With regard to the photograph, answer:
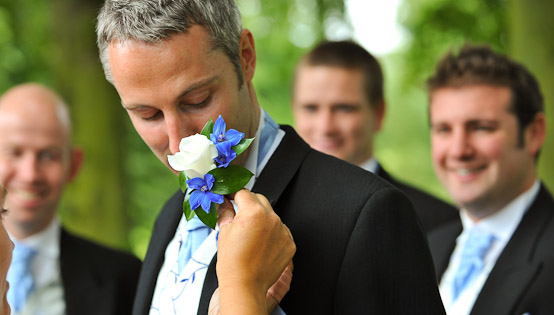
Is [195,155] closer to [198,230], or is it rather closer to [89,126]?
[198,230]

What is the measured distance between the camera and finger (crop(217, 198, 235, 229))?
225 centimetres

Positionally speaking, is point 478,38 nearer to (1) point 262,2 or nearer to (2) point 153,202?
(1) point 262,2

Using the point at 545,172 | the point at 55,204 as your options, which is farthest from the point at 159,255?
the point at 545,172

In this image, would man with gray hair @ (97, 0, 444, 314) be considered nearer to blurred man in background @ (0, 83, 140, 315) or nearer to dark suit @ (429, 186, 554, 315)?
dark suit @ (429, 186, 554, 315)

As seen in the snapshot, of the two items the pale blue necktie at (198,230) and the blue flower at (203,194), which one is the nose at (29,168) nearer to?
the pale blue necktie at (198,230)

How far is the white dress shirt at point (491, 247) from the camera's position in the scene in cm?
413

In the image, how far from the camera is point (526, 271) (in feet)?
12.7

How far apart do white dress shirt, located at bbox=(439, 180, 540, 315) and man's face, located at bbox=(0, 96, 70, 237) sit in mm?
2852

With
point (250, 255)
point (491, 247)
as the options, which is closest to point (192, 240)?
point (250, 255)

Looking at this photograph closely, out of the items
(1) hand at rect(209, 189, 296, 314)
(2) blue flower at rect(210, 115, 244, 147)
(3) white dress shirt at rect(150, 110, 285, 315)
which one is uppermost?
(2) blue flower at rect(210, 115, 244, 147)

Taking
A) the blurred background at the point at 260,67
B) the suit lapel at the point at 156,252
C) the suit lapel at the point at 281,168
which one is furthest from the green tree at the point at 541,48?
the suit lapel at the point at 281,168

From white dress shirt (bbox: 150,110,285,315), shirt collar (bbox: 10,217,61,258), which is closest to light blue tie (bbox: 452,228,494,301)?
white dress shirt (bbox: 150,110,285,315)

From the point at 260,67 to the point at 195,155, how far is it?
1332cm

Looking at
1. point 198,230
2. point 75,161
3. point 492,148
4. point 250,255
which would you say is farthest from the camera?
point 75,161
